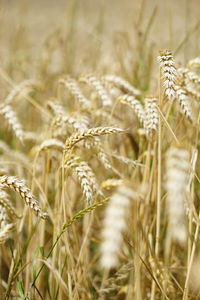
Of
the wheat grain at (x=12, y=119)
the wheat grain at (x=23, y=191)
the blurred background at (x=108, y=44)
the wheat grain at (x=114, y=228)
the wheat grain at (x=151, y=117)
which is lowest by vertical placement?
the wheat grain at (x=114, y=228)

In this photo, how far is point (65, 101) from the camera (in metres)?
2.71

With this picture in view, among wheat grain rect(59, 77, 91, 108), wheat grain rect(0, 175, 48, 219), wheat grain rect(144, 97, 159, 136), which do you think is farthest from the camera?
wheat grain rect(59, 77, 91, 108)

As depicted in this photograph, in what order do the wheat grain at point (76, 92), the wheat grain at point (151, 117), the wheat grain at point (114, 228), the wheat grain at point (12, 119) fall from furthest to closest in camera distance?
the wheat grain at point (76, 92) → the wheat grain at point (12, 119) → the wheat grain at point (151, 117) → the wheat grain at point (114, 228)

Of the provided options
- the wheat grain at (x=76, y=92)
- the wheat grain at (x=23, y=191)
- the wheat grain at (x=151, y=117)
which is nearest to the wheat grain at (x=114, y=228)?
the wheat grain at (x=23, y=191)

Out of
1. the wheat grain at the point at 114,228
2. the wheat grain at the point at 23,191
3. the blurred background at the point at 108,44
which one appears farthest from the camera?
the blurred background at the point at 108,44

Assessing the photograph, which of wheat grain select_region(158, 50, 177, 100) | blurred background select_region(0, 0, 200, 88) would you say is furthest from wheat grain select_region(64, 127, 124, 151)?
blurred background select_region(0, 0, 200, 88)

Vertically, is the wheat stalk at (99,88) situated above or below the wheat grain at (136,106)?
above

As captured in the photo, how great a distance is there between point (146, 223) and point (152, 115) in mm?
329

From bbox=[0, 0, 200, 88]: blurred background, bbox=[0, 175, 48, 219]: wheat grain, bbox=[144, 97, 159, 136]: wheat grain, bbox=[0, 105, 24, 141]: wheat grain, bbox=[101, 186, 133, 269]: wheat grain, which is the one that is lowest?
bbox=[101, 186, 133, 269]: wheat grain

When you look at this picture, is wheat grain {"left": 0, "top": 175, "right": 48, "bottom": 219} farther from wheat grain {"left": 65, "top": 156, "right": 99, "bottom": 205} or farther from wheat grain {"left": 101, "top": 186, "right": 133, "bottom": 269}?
wheat grain {"left": 101, "top": 186, "right": 133, "bottom": 269}

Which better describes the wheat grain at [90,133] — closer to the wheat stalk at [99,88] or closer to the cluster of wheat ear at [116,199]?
the cluster of wheat ear at [116,199]

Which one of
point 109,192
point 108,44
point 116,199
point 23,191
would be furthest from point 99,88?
point 108,44

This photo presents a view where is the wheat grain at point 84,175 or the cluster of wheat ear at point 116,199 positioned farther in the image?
the wheat grain at point 84,175

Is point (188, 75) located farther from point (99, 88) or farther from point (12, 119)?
point (12, 119)
